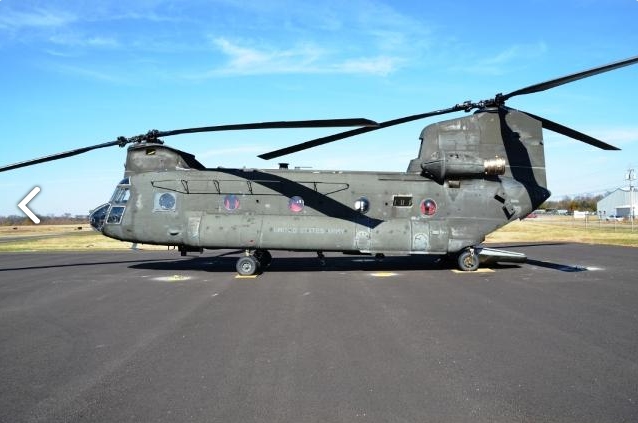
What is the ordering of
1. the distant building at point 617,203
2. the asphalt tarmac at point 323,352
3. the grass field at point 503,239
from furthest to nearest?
the distant building at point 617,203 < the grass field at point 503,239 < the asphalt tarmac at point 323,352

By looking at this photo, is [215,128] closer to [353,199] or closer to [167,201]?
[167,201]

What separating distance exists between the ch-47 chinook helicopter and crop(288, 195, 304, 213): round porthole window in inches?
1.3

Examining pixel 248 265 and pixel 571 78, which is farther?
pixel 248 265

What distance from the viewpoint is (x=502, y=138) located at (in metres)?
14.1

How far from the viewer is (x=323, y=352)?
18.5 feet

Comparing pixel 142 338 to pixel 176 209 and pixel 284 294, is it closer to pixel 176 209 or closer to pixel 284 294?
pixel 284 294

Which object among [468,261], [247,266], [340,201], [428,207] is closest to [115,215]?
[247,266]

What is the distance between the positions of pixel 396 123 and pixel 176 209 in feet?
24.6

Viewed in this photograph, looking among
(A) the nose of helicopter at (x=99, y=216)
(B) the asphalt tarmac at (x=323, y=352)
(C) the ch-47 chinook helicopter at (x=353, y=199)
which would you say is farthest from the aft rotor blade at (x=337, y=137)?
(A) the nose of helicopter at (x=99, y=216)

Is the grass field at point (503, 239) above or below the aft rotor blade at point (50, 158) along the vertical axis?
below

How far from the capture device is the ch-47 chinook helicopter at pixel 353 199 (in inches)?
520

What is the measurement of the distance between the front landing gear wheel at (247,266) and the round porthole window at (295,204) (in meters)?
2.06

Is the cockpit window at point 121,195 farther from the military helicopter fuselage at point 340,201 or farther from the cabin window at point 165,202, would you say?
the cabin window at point 165,202

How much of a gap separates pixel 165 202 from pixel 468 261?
10208 millimetres
